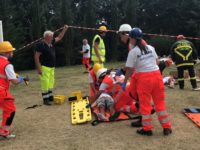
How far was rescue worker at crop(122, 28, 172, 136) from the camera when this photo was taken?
19.2 feet

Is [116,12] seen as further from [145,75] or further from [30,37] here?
[145,75]

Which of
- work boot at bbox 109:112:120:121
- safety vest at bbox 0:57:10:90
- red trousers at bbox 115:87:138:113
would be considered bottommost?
work boot at bbox 109:112:120:121

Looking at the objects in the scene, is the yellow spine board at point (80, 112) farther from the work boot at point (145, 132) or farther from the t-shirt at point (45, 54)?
the work boot at point (145, 132)

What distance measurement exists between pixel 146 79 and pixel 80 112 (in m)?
2.27

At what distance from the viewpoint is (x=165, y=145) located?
5.48m

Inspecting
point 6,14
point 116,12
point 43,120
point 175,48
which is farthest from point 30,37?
point 43,120

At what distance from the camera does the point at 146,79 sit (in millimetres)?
5844

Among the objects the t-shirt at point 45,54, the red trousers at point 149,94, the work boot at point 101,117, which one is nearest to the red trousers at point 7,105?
the work boot at point 101,117

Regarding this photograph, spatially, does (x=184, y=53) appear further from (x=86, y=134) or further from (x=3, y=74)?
(x=3, y=74)

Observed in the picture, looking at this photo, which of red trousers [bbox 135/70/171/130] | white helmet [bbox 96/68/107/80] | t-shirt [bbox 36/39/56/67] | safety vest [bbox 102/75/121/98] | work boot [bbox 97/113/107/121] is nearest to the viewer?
red trousers [bbox 135/70/171/130]

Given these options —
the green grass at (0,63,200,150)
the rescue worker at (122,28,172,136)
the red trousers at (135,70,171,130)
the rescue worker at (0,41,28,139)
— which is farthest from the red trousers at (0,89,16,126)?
the red trousers at (135,70,171,130)

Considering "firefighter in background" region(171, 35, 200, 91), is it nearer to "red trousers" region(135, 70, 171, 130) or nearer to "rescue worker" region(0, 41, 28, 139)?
"red trousers" region(135, 70, 171, 130)

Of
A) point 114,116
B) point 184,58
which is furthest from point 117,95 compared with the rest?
point 184,58

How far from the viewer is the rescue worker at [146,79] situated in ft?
19.2
